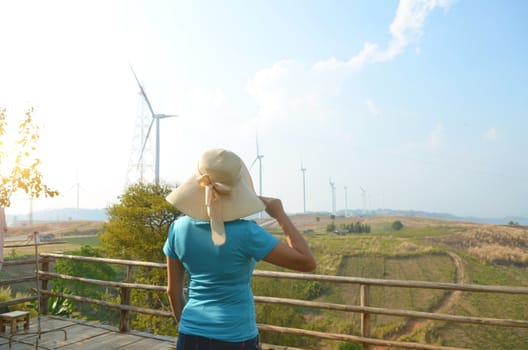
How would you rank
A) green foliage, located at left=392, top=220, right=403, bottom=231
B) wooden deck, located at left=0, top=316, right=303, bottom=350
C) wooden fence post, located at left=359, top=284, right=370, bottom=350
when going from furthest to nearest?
green foliage, located at left=392, top=220, right=403, bottom=231
wooden deck, located at left=0, top=316, right=303, bottom=350
wooden fence post, located at left=359, top=284, right=370, bottom=350

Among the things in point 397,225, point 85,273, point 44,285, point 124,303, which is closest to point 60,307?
point 44,285

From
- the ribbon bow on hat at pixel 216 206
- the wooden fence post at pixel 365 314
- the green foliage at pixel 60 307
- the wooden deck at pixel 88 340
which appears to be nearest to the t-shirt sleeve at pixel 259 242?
the ribbon bow on hat at pixel 216 206

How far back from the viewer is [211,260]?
57.6 inches

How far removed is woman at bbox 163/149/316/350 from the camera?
4.69 feet

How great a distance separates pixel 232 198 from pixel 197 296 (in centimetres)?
41

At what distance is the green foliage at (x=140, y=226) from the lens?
17291 mm

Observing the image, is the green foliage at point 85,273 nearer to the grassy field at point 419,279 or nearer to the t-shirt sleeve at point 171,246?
the grassy field at point 419,279

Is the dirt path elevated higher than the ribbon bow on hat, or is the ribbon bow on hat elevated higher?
the ribbon bow on hat

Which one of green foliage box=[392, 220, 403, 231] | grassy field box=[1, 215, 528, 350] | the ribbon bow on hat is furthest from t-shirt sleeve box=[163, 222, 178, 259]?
green foliage box=[392, 220, 403, 231]

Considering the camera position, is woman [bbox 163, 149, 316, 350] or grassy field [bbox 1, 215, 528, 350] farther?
grassy field [bbox 1, 215, 528, 350]

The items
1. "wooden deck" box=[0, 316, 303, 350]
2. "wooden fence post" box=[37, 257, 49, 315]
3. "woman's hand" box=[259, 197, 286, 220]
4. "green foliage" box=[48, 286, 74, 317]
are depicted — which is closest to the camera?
"woman's hand" box=[259, 197, 286, 220]

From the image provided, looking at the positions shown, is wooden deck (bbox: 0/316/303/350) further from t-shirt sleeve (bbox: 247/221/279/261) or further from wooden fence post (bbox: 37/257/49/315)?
t-shirt sleeve (bbox: 247/221/279/261)

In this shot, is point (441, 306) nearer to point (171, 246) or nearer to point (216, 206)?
point (171, 246)

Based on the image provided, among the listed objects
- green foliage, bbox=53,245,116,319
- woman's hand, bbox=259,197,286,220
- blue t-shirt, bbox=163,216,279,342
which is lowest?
green foliage, bbox=53,245,116,319
